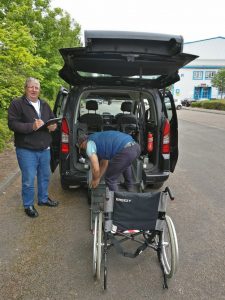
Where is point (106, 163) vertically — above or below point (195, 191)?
above

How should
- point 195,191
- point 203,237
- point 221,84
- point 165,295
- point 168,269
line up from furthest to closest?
point 221,84 → point 195,191 → point 203,237 → point 168,269 → point 165,295

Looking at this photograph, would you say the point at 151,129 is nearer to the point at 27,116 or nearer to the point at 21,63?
the point at 27,116

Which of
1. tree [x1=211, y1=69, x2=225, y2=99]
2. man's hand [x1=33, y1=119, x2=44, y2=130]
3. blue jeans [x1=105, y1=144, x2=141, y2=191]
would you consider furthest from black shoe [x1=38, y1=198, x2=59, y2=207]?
tree [x1=211, y1=69, x2=225, y2=99]

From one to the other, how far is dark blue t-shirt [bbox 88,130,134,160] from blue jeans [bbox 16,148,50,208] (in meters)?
1.21

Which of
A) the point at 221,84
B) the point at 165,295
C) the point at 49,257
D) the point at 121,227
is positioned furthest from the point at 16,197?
the point at 221,84

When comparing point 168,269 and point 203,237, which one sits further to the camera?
point 203,237

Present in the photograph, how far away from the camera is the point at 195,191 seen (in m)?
5.59

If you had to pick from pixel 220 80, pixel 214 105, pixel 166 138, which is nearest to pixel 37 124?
pixel 166 138

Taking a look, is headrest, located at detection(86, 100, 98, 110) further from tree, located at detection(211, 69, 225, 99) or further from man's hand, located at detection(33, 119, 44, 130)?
tree, located at detection(211, 69, 225, 99)

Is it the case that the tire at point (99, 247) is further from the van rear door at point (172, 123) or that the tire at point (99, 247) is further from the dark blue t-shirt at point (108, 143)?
the van rear door at point (172, 123)

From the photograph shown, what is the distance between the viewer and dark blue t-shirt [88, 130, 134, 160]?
11.0ft

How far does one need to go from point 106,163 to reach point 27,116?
4.62 feet

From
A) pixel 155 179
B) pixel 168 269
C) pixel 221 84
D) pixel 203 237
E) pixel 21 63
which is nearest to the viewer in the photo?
pixel 168 269

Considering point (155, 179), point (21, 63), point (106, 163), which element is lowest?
point (155, 179)
